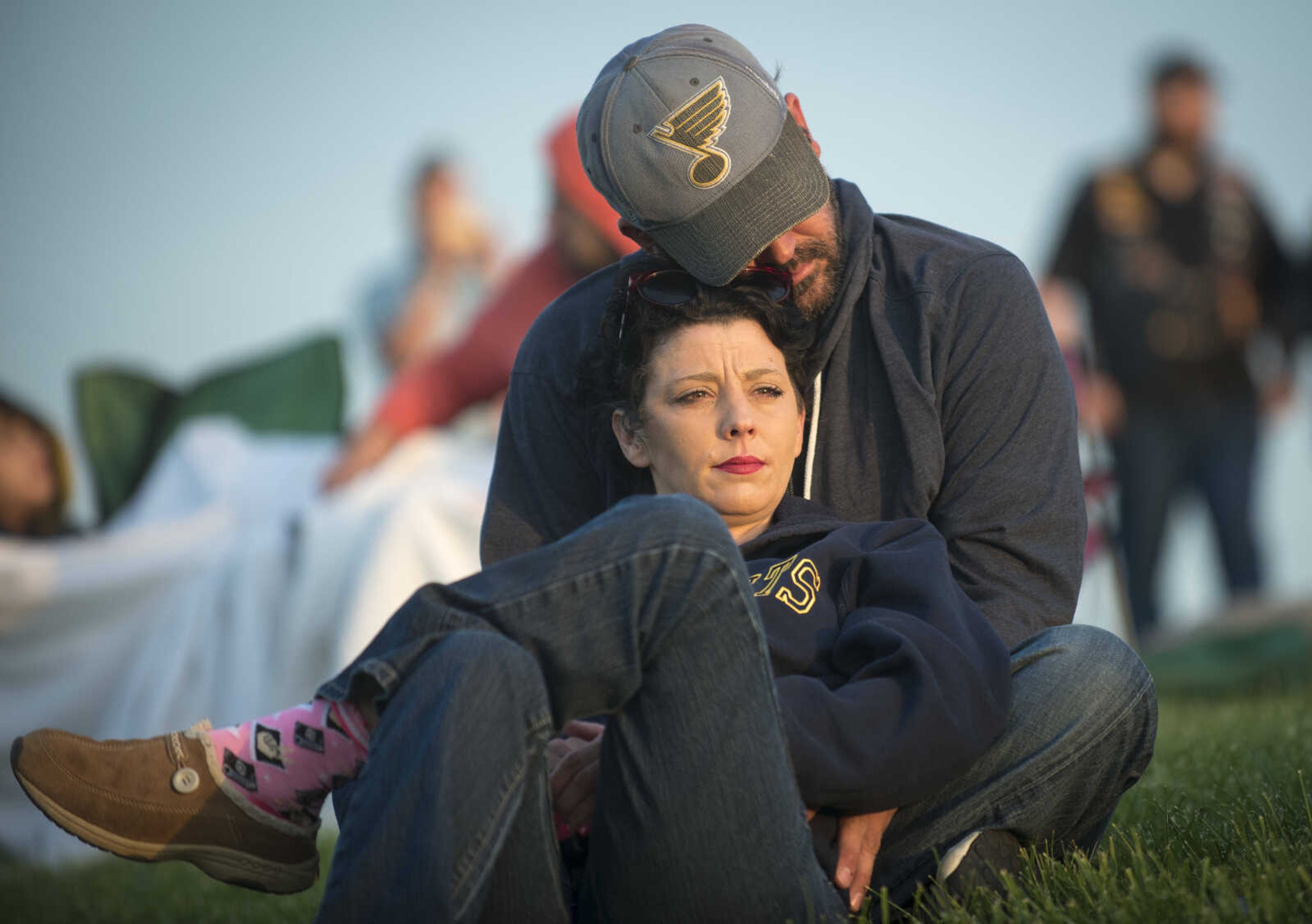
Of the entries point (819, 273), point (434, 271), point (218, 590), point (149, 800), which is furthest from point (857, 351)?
point (434, 271)

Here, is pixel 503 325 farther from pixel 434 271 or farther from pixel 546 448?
pixel 546 448

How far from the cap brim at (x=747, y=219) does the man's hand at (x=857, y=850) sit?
3.76 ft

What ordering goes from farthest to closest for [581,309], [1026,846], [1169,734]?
[1169,734]
[581,309]
[1026,846]

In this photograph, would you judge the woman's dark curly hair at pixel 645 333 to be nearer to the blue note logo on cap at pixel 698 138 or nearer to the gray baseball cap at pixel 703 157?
the gray baseball cap at pixel 703 157

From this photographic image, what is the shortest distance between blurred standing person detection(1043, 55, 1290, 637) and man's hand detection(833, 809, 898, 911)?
5.44 meters

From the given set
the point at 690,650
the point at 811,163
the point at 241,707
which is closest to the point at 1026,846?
the point at 690,650

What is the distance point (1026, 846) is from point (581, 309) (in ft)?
5.19

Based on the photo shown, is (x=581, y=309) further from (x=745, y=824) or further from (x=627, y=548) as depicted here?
(x=745, y=824)

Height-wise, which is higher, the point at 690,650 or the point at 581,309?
the point at 581,309

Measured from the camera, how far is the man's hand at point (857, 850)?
2379 millimetres

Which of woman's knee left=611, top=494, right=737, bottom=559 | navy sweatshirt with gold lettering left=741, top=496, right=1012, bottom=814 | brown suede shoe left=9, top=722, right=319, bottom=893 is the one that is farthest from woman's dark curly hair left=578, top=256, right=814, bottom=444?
brown suede shoe left=9, top=722, right=319, bottom=893

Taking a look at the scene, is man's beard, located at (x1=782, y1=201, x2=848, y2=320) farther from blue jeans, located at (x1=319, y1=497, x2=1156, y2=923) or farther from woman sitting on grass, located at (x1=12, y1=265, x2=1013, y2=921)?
blue jeans, located at (x1=319, y1=497, x2=1156, y2=923)

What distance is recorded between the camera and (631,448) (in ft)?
10.4

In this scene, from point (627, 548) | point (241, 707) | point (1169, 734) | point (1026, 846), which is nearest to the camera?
point (627, 548)
